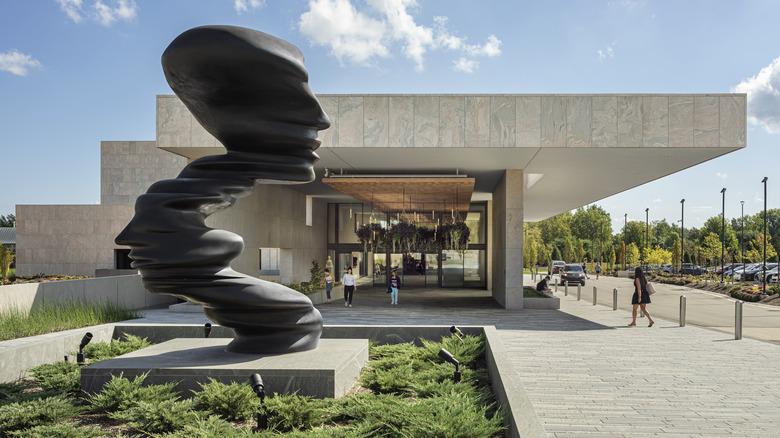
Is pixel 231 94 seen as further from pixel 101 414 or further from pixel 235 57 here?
pixel 101 414

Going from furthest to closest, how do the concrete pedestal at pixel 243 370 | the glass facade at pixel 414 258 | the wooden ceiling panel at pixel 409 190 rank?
the glass facade at pixel 414 258, the wooden ceiling panel at pixel 409 190, the concrete pedestal at pixel 243 370

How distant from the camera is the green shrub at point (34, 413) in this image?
15.7 feet

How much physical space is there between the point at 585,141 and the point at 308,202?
649 inches

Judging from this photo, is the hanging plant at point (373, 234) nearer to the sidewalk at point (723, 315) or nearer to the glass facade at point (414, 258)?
the glass facade at point (414, 258)

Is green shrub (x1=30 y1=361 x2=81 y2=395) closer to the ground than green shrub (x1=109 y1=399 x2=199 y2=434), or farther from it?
closer to the ground

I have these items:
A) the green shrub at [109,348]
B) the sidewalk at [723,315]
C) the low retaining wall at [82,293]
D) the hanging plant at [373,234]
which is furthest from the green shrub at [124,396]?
the hanging plant at [373,234]

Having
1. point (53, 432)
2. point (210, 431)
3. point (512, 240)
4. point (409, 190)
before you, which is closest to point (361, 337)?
point (210, 431)

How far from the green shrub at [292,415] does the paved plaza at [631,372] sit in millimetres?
2496

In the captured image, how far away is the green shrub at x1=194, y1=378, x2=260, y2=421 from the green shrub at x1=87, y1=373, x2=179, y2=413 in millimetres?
508

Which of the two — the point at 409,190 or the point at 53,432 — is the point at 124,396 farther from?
the point at 409,190

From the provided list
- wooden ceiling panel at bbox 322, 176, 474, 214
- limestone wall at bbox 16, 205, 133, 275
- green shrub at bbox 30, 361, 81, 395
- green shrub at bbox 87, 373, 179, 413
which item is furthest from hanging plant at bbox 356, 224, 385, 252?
limestone wall at bbox 16, 205, 133, 275

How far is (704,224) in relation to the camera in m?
89.9

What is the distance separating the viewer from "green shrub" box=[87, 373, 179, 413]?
540cm

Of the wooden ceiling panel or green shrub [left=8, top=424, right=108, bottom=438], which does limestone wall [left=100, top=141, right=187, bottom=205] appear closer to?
the wooden ceiling panel
